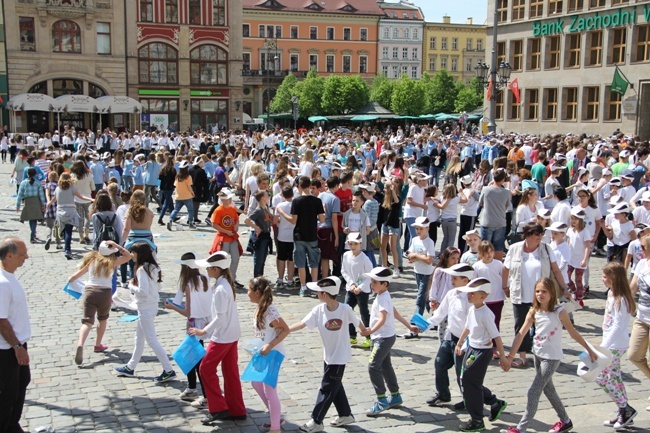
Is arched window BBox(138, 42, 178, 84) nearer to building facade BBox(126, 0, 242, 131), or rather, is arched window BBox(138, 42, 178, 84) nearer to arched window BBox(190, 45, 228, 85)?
building facade BBox(126, 0, 242, 131)

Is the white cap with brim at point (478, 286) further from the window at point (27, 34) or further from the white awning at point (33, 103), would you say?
the window at point (27, 34)

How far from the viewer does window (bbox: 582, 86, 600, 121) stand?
38562 mm

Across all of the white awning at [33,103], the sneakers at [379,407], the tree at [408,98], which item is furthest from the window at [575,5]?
the sneakers at [379,407]

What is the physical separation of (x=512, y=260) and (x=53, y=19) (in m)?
47.7

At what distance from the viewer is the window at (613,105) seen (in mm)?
36969

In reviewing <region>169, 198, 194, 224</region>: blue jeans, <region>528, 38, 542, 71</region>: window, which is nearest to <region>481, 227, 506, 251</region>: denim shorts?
<region>169, 198, 194, 224</region>: blue jeans

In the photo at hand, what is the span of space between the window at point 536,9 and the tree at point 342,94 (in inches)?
1054

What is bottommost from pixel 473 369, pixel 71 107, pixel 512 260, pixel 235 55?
pixel 473 369

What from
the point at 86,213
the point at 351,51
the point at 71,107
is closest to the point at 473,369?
the point at 86,213

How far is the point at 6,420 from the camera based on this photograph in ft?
19.2

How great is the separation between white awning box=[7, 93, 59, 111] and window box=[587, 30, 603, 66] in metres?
31.8

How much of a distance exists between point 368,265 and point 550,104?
36.1 meters

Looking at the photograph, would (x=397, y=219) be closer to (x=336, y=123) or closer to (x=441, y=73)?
(x=336, y=123)

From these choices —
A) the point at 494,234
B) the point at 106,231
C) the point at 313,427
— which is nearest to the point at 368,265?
the point at 313,427
